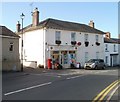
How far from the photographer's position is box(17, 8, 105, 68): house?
1373 inches

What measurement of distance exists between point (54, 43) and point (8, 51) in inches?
335

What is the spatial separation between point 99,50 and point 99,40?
77.6 inches

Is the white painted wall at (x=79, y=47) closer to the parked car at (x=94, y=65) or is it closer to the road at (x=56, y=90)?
the parked car at (x=94, y=65)

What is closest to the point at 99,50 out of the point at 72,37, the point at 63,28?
the point at 72,37

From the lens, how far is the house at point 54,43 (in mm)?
34875

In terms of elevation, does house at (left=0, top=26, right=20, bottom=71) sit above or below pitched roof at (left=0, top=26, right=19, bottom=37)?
below

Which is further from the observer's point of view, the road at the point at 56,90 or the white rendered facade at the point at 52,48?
the white rendered facade at the point at 52,48

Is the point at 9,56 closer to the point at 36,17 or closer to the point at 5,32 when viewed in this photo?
the point at 5,32

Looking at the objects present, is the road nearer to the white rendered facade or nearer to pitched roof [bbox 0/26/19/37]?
pitched roof [bbox 0/26/19/37]

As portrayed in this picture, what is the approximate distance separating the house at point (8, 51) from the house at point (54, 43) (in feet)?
17.5

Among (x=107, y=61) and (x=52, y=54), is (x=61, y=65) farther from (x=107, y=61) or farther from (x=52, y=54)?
(x=107, y=61)

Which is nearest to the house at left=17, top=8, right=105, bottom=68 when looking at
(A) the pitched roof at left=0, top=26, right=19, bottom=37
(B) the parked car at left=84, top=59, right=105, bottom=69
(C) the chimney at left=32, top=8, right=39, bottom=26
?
(C) the chimney at left=32, top=8, right=39, bottom=26

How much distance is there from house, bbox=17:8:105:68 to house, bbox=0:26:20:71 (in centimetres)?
532

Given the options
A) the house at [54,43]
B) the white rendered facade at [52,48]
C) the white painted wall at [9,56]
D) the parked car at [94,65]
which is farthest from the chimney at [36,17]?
Answer: the parked car at [94,65]
